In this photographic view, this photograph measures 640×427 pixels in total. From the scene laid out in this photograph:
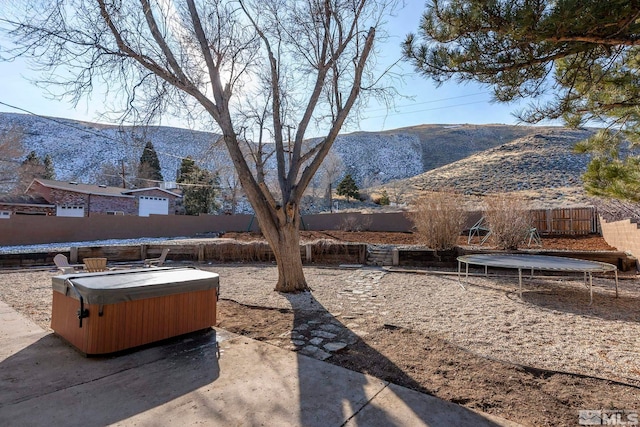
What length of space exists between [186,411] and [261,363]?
2.50 ft

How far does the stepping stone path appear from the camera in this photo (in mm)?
2941

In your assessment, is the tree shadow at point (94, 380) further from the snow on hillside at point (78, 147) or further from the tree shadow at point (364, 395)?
the snow on hillside at point (78, 147)

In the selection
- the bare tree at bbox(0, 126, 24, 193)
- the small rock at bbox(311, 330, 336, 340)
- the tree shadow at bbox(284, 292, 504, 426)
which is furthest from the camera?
the bare tree at bbox(0, 126, 24, 193)

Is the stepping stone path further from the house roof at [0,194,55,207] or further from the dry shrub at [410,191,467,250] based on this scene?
the house roof at [0,194,55,207]

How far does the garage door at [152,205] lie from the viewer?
23781mm

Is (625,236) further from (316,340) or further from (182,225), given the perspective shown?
(182,225)

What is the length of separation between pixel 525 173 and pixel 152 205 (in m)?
32.5

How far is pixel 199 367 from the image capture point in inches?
98.0

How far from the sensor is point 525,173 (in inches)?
1166

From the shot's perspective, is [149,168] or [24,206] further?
[149,168]

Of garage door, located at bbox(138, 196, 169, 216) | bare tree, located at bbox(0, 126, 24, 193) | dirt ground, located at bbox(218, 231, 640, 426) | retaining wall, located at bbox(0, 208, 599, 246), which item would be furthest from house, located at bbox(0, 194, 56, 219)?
dirt ground, located at bbox(218, 231, 640, 426)

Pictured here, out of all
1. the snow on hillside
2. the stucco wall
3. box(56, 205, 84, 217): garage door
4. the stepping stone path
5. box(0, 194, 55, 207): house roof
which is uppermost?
the snow on hillside

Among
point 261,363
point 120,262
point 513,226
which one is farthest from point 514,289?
point 120,262

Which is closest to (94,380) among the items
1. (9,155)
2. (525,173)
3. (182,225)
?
(182,225)
